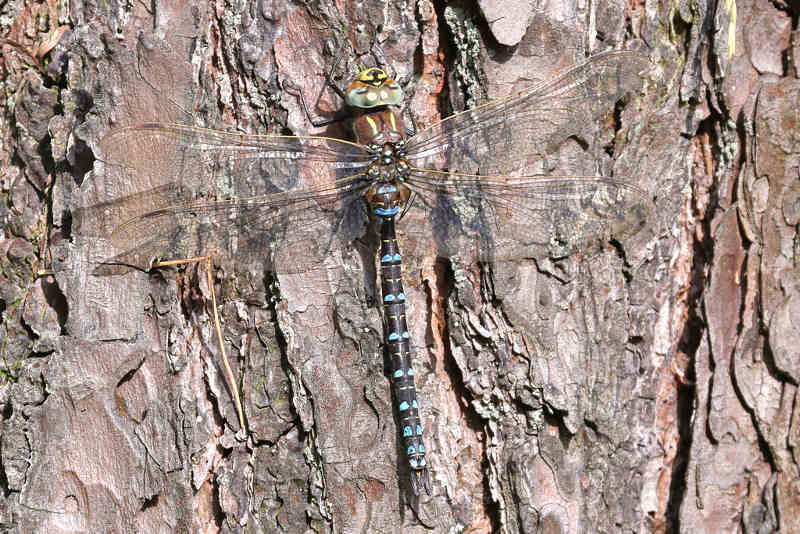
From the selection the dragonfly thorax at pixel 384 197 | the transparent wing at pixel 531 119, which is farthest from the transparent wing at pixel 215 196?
the transparent wing at pixel 531 119

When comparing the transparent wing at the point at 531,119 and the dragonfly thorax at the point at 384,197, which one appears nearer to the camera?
the transparent wing at the point at 531,119

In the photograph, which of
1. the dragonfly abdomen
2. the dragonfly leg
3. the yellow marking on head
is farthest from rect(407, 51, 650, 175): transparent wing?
the dragonfly abdomen

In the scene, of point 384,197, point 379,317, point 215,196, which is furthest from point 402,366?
point 215,196

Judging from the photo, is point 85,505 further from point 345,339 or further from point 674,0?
point 674,0

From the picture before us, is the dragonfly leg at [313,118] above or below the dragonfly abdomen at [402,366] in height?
above

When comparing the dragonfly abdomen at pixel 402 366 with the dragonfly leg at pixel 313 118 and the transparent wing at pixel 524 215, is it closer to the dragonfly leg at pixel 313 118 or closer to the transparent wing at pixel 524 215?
the transparent wing at pixel 524 215

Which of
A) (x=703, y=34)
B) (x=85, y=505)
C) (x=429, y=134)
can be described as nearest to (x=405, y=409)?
(x=429, y=134)

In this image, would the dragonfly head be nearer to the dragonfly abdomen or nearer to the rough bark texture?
the rough bark texture
